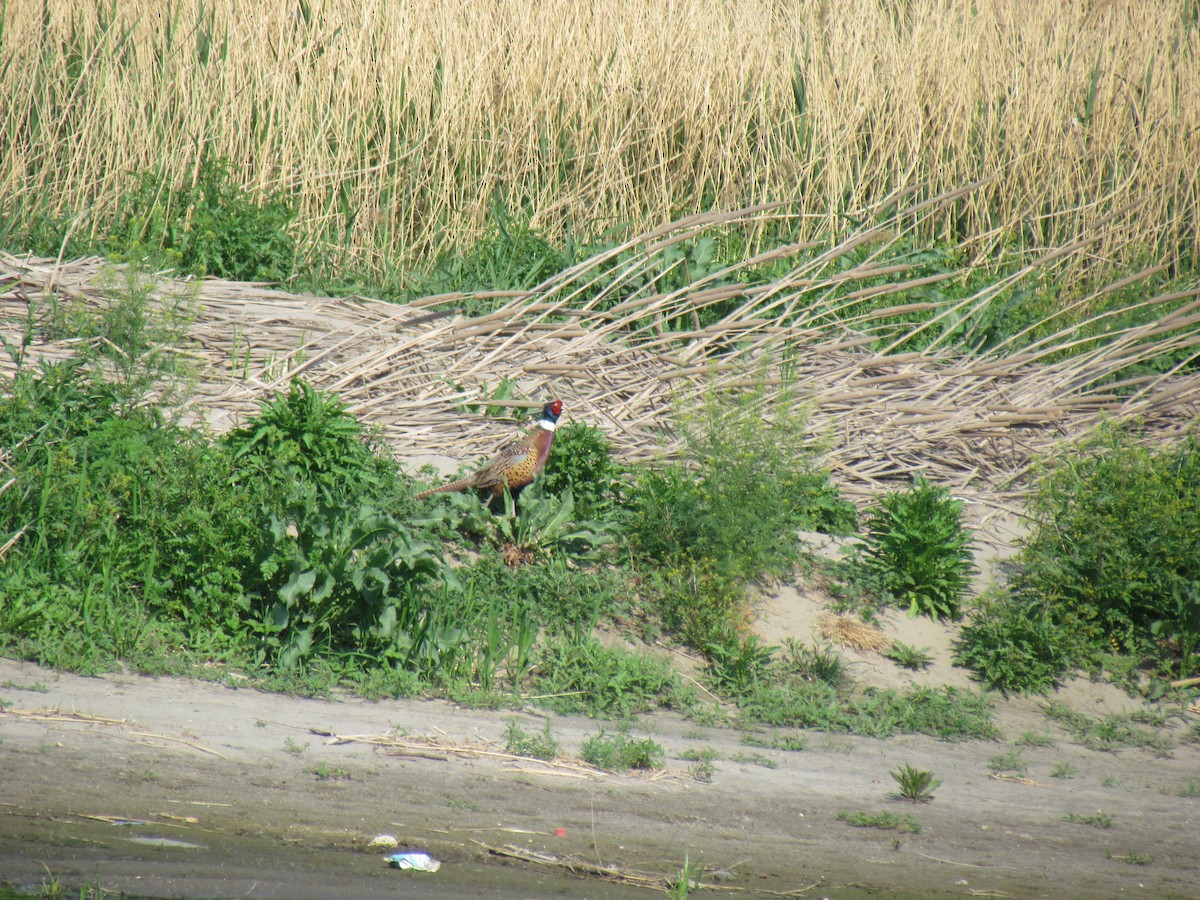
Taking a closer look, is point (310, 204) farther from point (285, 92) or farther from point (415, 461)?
point (415, 461)

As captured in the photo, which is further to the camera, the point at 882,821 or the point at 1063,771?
the point at 1063,771

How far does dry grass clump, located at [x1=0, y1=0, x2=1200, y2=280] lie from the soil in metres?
5.10

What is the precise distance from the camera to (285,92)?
8.43m

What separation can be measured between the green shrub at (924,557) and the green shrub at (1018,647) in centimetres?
22

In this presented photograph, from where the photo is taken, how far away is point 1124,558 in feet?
18.2

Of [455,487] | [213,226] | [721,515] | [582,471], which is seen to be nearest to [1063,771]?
[721,515]

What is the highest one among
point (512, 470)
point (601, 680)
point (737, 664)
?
point (512, 470)

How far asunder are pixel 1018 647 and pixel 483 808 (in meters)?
2.99

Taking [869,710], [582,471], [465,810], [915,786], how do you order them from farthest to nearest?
[582,471] → [869,710] → [915,786] → [465,810]

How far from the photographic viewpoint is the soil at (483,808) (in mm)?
3168

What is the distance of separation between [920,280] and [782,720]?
4.31 meters

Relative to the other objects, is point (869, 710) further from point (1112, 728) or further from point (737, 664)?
point (1112, 728)

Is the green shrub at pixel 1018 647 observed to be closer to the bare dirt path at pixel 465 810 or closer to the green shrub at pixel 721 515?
the bare dirt path at pixel 465 810

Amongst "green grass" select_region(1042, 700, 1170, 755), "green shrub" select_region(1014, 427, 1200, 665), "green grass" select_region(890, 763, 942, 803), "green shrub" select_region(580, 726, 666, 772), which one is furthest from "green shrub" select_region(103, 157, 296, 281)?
"green grass" select_region(1042, 700, 1170, 755)
